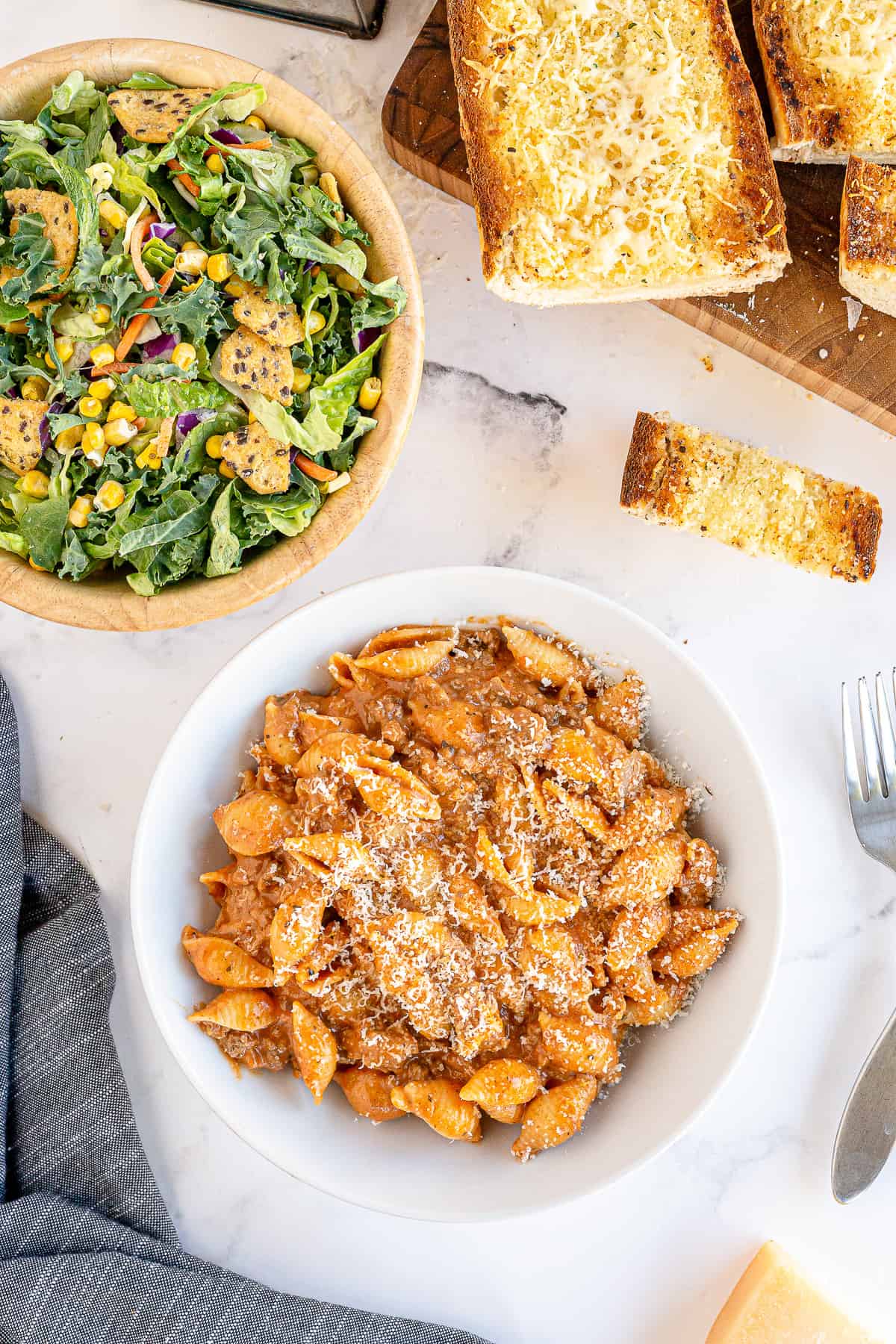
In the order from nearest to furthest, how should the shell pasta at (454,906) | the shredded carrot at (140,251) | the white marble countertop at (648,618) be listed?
the shell pasta at (454,906) < the shredded carrot at (140,251) < the white marble countertop at (648,618)

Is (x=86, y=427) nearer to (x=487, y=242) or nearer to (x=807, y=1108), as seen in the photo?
(x=487, y=242)

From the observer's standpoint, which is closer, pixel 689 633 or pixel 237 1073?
pixel 237 1073

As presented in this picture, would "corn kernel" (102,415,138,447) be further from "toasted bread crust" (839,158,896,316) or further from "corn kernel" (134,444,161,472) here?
"toasted bread crust" (839,158,896,316)

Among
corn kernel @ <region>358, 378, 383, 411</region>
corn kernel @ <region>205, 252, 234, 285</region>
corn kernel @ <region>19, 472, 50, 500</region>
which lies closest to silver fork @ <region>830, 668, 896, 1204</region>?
corn kernel @ <region>358, 378, 383, 411</region>

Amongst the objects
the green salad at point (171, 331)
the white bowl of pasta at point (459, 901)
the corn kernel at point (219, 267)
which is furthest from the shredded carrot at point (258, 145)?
the white bowl of pasta at point (459, 901)

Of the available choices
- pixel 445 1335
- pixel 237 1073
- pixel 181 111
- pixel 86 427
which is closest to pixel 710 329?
pixel 181 111

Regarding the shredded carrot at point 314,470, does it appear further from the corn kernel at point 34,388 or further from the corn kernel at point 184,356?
the corn kernel at point 34,388

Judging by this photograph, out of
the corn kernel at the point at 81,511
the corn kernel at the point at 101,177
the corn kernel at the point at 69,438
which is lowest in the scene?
the corn kernel at the point at 81,511
